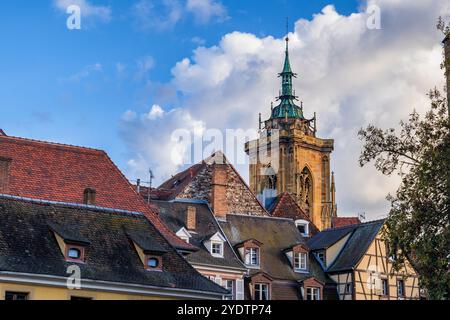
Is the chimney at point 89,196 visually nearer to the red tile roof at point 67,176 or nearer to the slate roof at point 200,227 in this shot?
the red tile roof at point 67,176

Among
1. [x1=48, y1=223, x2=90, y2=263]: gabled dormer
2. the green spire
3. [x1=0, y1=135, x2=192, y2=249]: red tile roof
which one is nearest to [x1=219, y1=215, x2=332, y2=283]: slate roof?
[x1=0, y1=135, x2=192, y2=249]: red tile roof

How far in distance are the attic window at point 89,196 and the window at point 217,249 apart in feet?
35.6

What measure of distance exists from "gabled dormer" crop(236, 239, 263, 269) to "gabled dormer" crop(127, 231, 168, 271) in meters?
14.6

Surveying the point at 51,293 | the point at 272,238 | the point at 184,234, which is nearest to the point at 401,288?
the point at 272,238

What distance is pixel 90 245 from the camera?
29734 mm

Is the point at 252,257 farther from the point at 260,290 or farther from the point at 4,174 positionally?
the point at 4,174

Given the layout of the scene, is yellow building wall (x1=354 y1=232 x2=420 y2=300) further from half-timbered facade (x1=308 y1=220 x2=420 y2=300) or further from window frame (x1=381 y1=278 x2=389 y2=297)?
window frame (x1=381 y1=278 x2=389 y2=297)

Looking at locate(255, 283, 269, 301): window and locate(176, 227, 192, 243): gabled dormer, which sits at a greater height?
locate(176, 227, 192, 243): gabled dormer

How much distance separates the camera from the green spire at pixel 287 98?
95562mm

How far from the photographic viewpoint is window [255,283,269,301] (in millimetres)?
43975

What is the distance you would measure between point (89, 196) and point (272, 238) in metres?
16.5

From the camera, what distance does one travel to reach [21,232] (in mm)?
28609

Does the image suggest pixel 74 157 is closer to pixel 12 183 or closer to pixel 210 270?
pixel 12 183
